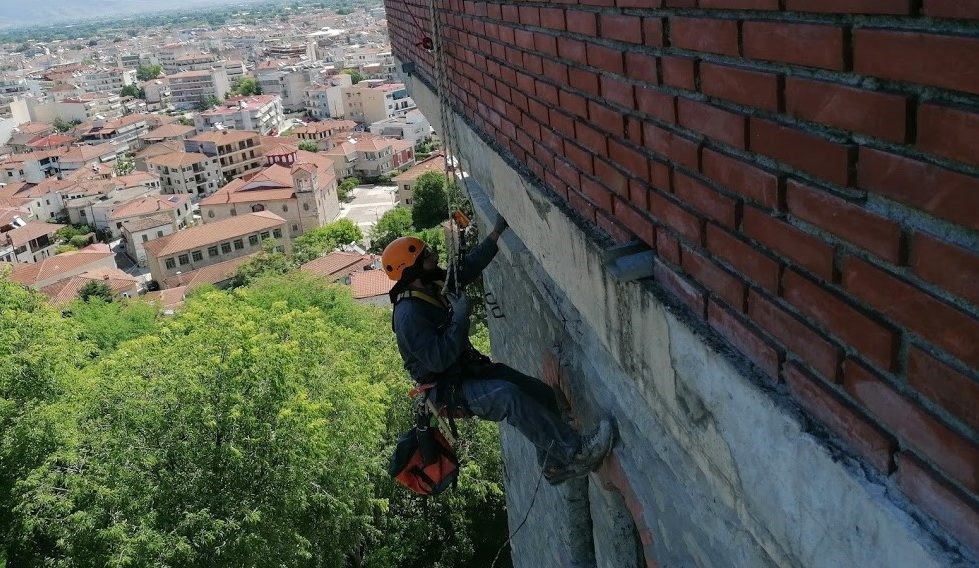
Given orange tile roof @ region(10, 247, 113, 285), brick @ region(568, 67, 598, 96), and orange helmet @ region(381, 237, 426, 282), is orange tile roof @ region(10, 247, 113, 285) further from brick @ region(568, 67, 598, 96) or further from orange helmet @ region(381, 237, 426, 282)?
brick @ region(568, 67, 598, 96)

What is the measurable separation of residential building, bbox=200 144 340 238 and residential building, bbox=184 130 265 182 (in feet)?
36.7

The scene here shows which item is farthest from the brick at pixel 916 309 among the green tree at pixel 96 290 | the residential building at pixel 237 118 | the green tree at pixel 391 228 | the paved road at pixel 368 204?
the residential building at pixel 237 118

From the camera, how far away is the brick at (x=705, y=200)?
156 centimetres

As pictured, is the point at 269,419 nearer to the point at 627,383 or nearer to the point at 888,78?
the point at 627,383

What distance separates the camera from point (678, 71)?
168cm

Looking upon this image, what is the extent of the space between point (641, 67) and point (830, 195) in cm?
75

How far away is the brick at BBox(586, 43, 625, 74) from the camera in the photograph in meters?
1.99

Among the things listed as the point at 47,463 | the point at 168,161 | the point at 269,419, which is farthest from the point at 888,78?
the point at 168,161

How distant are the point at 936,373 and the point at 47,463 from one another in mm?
11993

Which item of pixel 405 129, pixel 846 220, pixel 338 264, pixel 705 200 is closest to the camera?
pixel 846 220

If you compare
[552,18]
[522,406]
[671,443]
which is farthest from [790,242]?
[522,406]

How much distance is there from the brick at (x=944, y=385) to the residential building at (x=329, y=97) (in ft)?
295

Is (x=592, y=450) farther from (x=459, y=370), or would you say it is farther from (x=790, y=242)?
(x=790, y=242)

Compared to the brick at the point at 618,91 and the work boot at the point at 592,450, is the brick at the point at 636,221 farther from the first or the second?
the work boot at the point at 592,450
